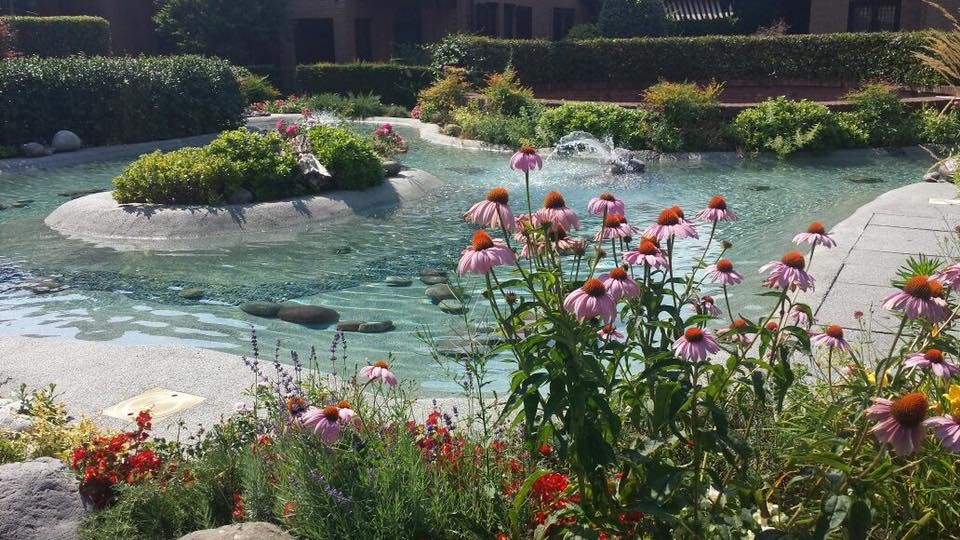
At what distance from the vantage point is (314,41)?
3738 cm

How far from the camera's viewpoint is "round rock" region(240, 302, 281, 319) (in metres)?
8.23

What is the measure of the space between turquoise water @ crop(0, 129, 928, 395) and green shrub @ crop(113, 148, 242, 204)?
125cm

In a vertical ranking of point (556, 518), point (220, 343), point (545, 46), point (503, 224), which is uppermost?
point (545, 46)

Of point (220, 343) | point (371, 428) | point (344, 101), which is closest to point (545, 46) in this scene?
point (344, 101)

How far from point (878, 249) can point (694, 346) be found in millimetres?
6547

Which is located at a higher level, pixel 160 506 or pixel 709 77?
pixel 709 77

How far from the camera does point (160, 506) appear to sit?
3932mm

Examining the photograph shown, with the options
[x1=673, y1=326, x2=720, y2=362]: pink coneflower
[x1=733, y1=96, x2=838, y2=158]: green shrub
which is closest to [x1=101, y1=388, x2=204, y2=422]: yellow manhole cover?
[x1=673, y1=326, x2=720, y2=362]: pink coneflower

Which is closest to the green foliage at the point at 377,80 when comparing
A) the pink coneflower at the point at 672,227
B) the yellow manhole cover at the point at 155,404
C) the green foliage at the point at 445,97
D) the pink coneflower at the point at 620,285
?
the green foliage at the point at 445,97

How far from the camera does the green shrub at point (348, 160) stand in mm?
13375

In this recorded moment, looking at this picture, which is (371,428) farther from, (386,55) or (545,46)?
(386,55)

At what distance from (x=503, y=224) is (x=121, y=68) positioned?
19.5 m

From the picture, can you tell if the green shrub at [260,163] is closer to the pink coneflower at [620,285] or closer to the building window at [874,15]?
the pink coneflower at [620,285]

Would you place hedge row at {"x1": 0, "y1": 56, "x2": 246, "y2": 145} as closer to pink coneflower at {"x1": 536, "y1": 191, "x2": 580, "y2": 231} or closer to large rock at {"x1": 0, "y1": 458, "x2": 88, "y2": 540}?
large rock at {"x1": 0, "y1": 458, "x2": 88, "y2": 540}
